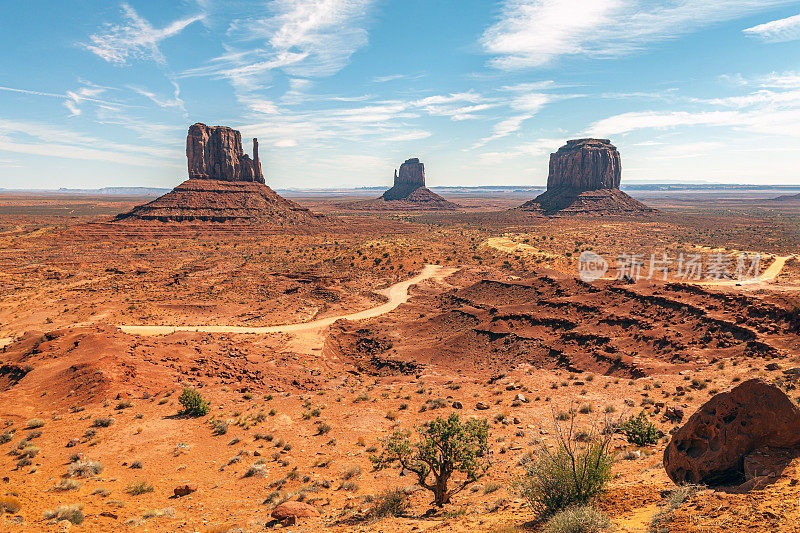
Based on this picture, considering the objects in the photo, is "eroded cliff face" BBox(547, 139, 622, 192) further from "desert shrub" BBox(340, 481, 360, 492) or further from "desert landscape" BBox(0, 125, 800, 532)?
"desert shrub" BBox(340, 481, 360, 492)

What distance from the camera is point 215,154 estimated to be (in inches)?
4921

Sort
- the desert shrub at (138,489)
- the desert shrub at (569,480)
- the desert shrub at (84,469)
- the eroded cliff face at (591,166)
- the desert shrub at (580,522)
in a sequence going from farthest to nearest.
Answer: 1. the eroded cliff face at (591,166)
2. the desert shrub at (84,469)
3. the desert shrub at (138,489)
4. the desert shrub at (569,480)
5. the desert shrub at (580,522)

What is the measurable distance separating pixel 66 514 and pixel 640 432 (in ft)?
63.3

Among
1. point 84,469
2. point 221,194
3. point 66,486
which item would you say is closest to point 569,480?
point 66,486

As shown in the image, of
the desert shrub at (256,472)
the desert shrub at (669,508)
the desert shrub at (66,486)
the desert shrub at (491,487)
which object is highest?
the desert shrub at (669,508)

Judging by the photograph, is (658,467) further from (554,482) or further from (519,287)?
(519,287)

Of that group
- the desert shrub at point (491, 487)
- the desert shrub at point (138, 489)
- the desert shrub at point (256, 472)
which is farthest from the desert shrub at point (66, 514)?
the desert shrub at point (491, 487)

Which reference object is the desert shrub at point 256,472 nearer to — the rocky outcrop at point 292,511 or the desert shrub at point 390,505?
the rocky outcrop at point 292,511

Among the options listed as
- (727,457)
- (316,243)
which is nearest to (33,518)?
(727,457)

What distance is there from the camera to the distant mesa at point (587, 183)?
148m

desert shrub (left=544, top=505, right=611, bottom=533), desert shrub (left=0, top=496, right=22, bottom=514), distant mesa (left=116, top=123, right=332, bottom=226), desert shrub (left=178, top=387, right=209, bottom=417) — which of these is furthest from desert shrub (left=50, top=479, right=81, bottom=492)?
distant mesa (left=116, top=123, right=332, bottom=226)

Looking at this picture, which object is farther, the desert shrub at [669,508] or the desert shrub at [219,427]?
the desert shrub at [219,427]

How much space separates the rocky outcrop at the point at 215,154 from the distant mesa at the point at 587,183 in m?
112

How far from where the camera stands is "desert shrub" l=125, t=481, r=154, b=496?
531 inches
